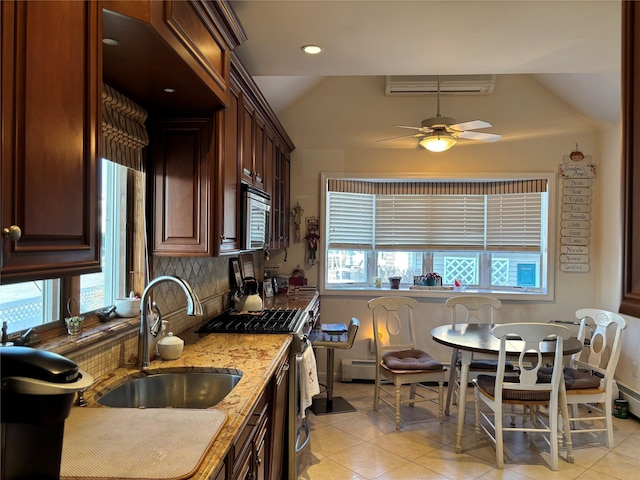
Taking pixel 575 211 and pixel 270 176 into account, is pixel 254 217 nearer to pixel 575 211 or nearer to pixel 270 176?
pixel 270 176

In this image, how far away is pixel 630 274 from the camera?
909mm

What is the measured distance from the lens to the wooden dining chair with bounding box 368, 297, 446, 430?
11.3 ft

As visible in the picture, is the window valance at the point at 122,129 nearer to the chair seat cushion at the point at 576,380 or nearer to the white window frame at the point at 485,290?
the white window frame at the point at 485,290

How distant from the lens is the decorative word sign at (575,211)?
4402 millimetres

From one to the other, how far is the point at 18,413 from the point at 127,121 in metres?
1.37

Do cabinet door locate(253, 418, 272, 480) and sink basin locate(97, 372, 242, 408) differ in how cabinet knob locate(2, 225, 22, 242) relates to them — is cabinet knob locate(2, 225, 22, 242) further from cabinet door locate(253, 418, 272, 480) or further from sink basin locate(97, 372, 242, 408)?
cabinet door locate(253, 418, 272, 480)

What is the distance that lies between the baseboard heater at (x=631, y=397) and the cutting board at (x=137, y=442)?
388 centimetres

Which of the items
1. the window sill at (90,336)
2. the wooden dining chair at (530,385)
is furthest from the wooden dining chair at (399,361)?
the window sill at (90,336)

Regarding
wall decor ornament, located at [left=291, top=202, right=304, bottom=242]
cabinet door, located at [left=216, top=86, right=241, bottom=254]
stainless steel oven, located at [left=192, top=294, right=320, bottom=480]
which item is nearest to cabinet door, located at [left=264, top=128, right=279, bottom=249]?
wall decor ornament, located at [left=291, top=202, right=304, bottom=242]

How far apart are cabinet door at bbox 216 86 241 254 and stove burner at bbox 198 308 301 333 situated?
0.46 meters

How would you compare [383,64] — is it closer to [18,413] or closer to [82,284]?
[82,284]

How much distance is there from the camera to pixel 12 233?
76 centimetres

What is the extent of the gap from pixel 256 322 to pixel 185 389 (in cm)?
91

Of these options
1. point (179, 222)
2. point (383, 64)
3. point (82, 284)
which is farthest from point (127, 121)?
point (383, 64)
